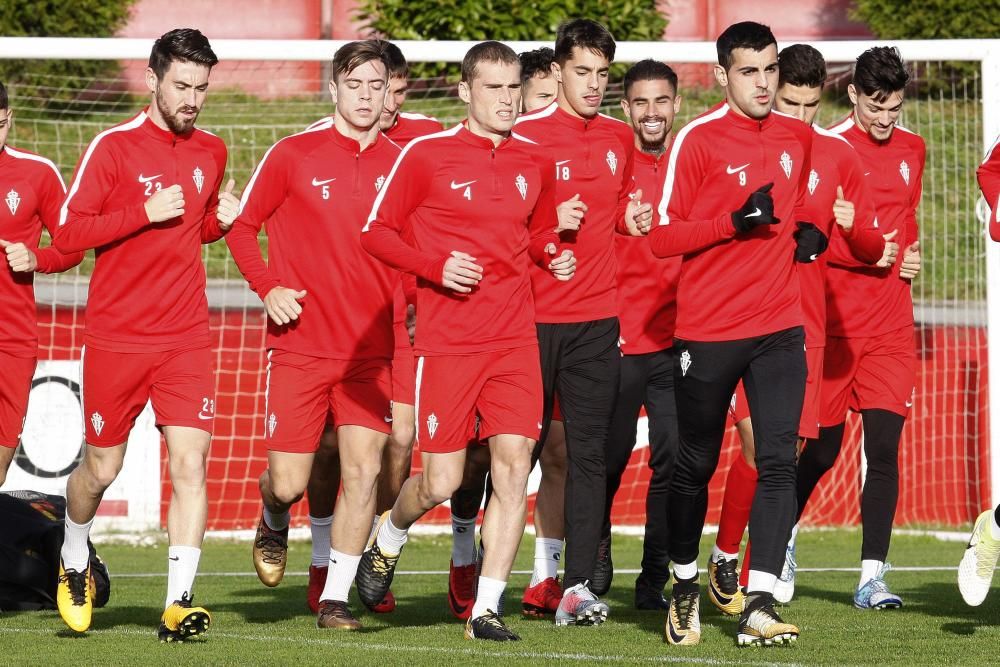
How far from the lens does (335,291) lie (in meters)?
7.56

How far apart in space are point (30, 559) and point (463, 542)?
2.21 metres

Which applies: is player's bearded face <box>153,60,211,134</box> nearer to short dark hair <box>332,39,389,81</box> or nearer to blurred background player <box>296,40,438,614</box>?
short dark hair <box>332,39,389,81</box>

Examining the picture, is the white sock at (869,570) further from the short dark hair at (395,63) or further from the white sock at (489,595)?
the short dark hair at (395,63)

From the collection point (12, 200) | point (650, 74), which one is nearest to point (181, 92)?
point (12, 200)

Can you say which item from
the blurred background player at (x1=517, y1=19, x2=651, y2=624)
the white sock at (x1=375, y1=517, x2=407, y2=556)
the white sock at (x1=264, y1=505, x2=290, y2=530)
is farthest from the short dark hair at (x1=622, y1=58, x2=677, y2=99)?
the white sock at (x1=264, y1=505, x2=290, y2=530)

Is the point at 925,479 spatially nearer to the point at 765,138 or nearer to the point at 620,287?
the point at 620,287

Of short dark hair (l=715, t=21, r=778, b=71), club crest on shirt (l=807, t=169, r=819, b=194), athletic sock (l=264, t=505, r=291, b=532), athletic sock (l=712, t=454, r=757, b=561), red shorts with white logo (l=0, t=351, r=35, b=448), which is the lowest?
athletic sock (l=264, t=505, r=291, b=532)

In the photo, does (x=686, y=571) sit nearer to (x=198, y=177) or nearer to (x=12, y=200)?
(x=198, y=177)

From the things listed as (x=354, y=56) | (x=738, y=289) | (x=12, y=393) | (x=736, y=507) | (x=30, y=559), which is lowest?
(x=30, y=559)

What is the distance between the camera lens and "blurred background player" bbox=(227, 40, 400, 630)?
7523 mm

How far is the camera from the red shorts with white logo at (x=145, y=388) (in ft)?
23.8

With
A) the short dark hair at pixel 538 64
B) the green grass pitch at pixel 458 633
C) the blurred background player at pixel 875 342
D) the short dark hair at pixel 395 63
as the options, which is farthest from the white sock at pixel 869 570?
the short dark hair at pixel 395 63

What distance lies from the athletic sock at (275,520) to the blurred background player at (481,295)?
1.59 m

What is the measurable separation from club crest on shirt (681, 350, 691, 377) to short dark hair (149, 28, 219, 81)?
7.98ft
